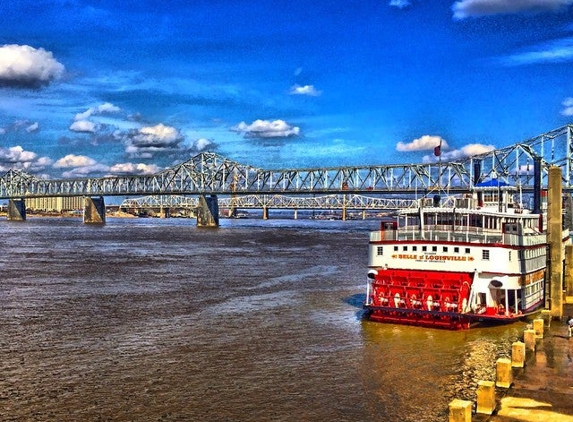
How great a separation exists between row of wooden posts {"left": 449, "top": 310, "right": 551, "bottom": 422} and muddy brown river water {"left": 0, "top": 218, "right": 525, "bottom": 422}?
8.18 ft

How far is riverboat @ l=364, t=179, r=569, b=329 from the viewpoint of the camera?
1467 inches

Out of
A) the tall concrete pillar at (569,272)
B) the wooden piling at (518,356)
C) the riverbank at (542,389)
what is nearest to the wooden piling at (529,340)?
the riverbank at (542,389)

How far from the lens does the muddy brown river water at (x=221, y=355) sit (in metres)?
24.2

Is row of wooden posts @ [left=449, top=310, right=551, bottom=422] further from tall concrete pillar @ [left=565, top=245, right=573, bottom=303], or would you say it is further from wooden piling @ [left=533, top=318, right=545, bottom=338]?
tall concrete pillar @ [left=565, top=245, right=573, bottom=303]

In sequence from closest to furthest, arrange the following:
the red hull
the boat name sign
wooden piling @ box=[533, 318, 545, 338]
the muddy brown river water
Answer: the muddy brown river water, wooden piling @ box=[533, 318, 545, 338], the red hull, the boat name sign

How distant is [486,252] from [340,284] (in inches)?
888

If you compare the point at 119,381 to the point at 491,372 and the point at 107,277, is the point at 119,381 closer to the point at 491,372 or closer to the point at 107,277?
the point at 491,372

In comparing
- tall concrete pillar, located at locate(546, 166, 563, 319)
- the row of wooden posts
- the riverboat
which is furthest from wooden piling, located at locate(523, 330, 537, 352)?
tall concrete pillar, located at locate(546, 166, 563, 319)

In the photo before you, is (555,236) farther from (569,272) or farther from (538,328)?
(569,272)

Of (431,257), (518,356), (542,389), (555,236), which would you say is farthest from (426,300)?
(542,389)

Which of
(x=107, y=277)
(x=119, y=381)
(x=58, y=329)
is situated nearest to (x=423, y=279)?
(x=119, y=381)

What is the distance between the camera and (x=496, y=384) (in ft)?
74.3

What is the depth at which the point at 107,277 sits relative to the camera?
207ft

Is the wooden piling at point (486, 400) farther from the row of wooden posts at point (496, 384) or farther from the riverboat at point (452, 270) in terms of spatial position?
the riverboat at point (452, 270)
